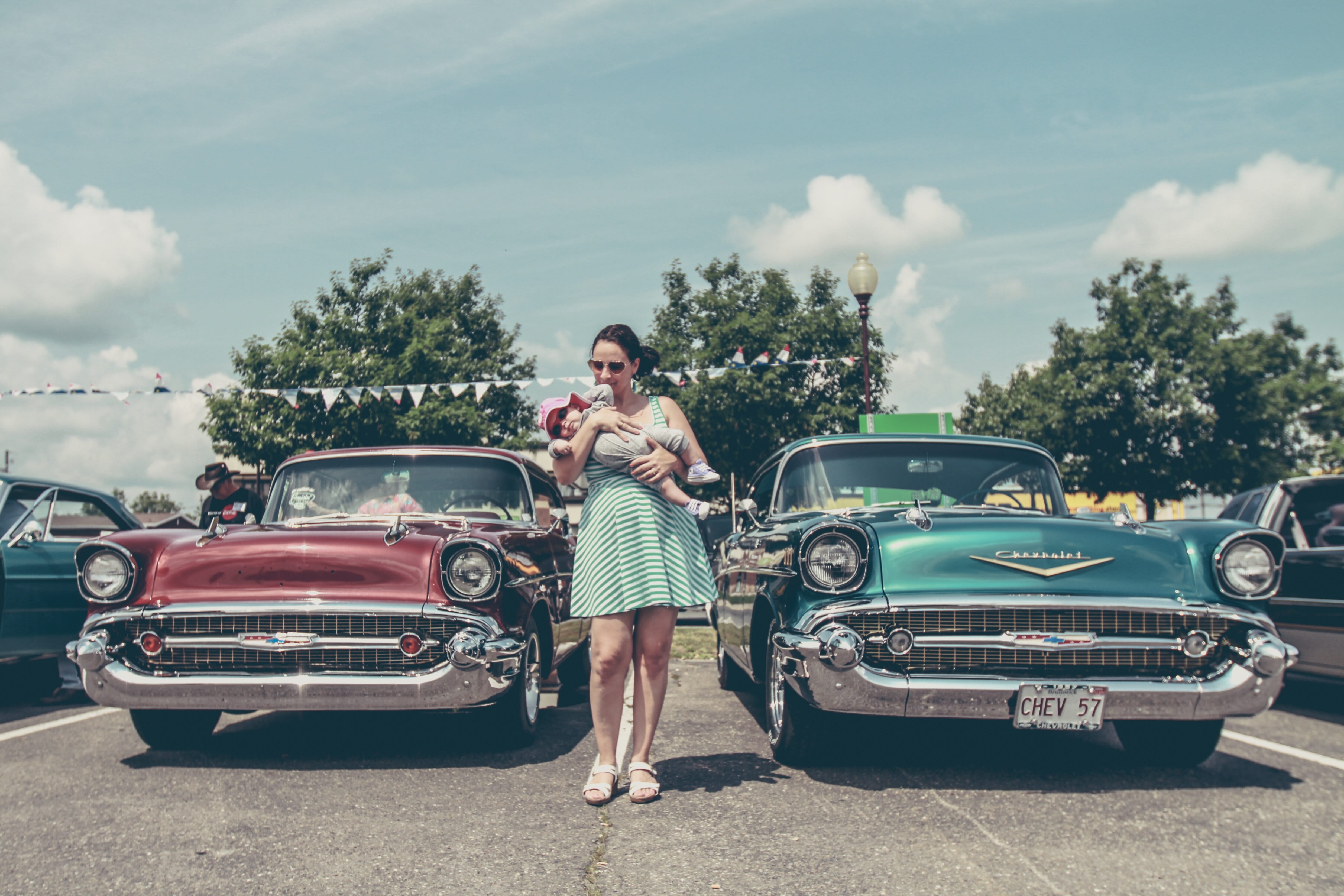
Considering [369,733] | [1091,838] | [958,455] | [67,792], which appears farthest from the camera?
[958,455]

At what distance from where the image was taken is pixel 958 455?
5.62 meters

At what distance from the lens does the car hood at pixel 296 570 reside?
443 centimetres

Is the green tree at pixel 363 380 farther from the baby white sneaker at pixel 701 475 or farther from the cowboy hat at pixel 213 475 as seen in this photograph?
the baby white sneaker at pixel 701 475

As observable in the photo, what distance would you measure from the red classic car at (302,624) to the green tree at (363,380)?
66.2ft

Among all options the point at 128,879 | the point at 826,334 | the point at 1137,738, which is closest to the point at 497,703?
the point at 128,879

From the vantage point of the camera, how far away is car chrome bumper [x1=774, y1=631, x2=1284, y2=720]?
12.5 ft

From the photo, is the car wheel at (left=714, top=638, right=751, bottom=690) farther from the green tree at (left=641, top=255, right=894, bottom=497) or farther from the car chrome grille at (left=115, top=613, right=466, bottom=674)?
the green tree at (left=641, top=255, right=894, bottom=497)

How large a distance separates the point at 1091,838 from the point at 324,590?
10.1ft

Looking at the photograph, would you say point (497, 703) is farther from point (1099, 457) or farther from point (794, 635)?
point (1099, 457)

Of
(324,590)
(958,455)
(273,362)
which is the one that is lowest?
(324,590)

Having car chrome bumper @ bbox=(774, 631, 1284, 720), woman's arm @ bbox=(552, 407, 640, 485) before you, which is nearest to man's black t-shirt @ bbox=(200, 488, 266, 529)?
woman's arm @ bbox=(552, 407, 640, 485)

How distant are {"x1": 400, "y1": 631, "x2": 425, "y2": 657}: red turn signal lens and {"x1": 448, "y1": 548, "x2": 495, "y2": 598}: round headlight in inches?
10.3

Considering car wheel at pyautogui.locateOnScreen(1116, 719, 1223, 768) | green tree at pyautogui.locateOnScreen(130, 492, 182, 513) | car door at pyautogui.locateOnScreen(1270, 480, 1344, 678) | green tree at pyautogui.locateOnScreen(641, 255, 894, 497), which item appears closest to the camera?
car wheel at pyautogui.locateOnScreen(1116, 719, 1223, 768)

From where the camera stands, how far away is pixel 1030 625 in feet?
12.9
